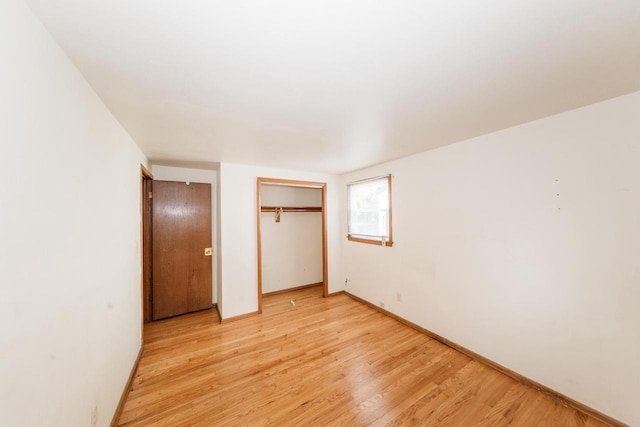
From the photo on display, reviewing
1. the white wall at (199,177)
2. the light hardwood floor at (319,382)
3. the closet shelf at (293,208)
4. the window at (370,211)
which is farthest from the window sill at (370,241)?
the white wall at (199,177)

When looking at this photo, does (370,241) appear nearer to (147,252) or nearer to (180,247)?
(180,247)

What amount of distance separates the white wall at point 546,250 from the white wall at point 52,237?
9.98 ft

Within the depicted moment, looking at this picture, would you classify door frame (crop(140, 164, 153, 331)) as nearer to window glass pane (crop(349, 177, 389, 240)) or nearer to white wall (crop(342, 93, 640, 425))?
window glass pane (crop(349, 177, 389, 240))

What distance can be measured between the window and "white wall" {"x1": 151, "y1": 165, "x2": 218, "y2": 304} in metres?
2.31

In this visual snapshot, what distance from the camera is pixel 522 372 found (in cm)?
198

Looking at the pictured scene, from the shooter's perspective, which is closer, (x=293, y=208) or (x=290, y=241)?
(x=293, y=208)

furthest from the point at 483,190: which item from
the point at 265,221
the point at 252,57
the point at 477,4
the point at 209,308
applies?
the point at 209,308

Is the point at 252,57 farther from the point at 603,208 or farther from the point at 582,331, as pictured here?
the point at 582,331

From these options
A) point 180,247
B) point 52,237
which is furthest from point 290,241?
point 52,237

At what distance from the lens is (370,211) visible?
3643 millimetres

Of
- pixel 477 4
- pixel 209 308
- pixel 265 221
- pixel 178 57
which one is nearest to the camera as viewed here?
pixel 477 4

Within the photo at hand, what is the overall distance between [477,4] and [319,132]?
4.49 feet

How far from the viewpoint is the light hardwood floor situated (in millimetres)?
1646

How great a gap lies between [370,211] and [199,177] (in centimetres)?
284
